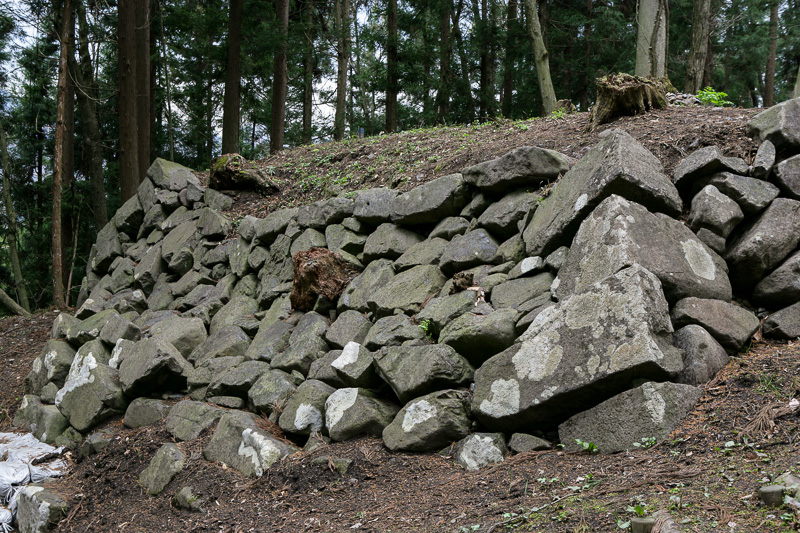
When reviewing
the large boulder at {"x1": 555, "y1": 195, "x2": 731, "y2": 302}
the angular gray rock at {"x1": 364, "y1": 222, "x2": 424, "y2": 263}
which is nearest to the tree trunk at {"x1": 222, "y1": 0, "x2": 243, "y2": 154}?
the angular gray rock at {"x1": 364, "y1": 222, "x2": 424, "y2": 263}

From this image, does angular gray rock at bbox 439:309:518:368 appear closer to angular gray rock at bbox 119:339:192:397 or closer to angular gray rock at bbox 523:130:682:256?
angular gray rock at bbox 523:130:682:256

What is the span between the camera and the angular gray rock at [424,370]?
413cm

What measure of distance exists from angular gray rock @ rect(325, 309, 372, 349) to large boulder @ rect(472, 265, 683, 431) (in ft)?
5.43

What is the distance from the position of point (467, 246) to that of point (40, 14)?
44.2 ft

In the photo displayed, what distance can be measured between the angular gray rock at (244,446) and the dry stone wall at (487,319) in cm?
2

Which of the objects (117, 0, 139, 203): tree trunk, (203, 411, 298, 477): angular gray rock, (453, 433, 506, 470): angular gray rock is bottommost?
(203, 411, 298, 477): angular gray rock

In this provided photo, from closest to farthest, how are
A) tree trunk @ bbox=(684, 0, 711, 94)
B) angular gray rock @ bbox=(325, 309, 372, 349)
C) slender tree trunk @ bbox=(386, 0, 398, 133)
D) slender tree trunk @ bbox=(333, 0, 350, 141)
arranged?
angular gray rock @ bbox=(325, 309, 372, 349)
tree trunk @ bbox=(684, 0, 711, 94)
slender tree trunk @ bbox=(386, 0, 398, 133)
slender tree trunk @ bbox=(333, 0, 350, 141)

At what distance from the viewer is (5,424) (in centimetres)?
716

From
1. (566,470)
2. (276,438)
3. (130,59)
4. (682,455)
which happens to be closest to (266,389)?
(276,438)

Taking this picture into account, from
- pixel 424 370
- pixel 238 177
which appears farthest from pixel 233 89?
pixel 424 370

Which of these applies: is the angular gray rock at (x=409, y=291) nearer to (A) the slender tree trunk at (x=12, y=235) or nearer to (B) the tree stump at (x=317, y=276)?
(B) the tree stump at (x=317, y=276)

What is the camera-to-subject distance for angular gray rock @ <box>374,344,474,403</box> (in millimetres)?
4129

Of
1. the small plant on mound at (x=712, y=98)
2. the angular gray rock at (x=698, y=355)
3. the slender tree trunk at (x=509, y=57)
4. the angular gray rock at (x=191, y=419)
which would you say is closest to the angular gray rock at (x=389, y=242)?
the angular gray rock at (x=191, y=419)

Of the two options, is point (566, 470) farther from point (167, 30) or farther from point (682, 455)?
point (167, 30)
